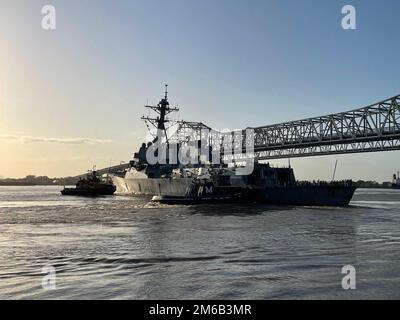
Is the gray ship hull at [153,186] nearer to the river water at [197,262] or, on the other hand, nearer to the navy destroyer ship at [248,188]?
the navy destroyer ship at [248,188]

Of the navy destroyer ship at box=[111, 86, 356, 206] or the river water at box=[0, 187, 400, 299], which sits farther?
the navy destroyer ship at box=[111, 86, 356, 206]

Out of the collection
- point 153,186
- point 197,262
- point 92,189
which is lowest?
point 197,262

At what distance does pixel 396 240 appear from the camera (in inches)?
858

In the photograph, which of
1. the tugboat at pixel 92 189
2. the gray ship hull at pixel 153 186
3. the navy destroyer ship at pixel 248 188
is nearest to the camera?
the navy destroyer ship at pixel 248 188

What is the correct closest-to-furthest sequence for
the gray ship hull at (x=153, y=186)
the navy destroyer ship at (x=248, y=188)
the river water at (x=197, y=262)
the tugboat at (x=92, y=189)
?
the river water at (x=197, y=262) < the navy destroyer ship at (x=248, y=188) < the gray ship hull at (x=153, y=186) < the tugboat at (x=92, y=189)

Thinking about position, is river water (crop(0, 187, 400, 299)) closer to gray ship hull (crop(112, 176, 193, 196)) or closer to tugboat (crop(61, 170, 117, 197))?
gray ship hull (crop(112, 176, 193, 196))

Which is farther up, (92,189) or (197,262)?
(92,189)

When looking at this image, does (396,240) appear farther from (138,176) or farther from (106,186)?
(106,186)

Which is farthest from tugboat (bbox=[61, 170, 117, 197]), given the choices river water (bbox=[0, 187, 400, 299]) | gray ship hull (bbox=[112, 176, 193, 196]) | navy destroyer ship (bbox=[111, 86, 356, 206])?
river water (bbox=[0, 187, 400, 299])

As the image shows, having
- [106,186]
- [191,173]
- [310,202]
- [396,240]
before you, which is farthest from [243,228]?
[106,186]

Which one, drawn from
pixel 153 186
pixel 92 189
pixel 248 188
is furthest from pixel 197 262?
pixel 92 189

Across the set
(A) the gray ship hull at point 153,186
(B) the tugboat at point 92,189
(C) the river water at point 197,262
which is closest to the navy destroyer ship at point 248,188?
(A) the gray ship hull at point 153,186

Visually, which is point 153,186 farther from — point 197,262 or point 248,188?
point 197,262

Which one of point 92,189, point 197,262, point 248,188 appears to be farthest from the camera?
point 92,189
